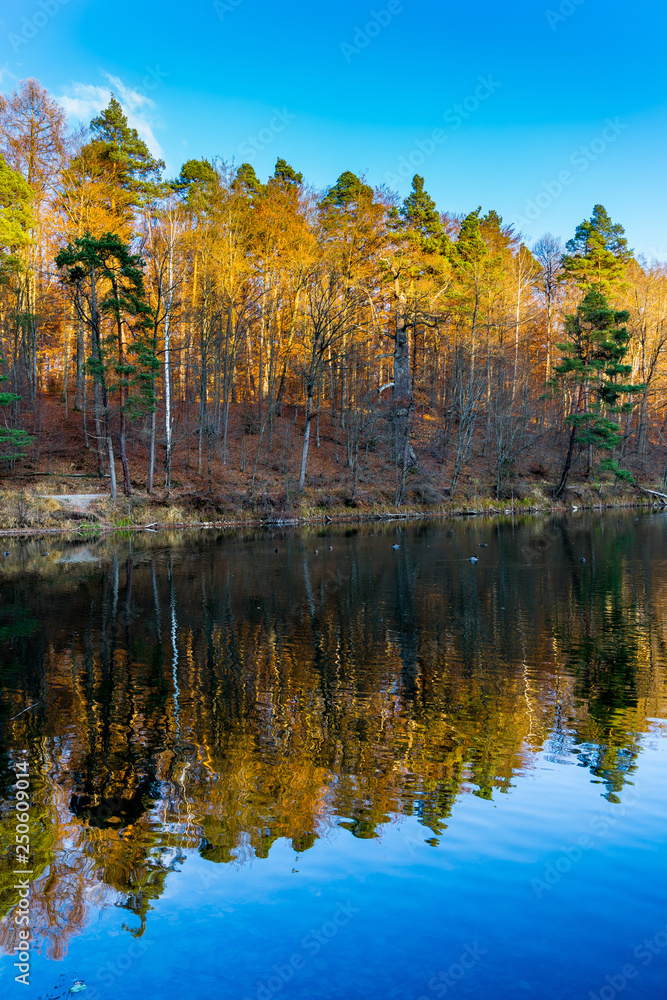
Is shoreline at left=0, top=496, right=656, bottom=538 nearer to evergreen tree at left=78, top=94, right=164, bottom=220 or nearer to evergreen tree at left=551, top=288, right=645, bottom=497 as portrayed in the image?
evergreen tree at left=551, top=288, right=645, bottom=497

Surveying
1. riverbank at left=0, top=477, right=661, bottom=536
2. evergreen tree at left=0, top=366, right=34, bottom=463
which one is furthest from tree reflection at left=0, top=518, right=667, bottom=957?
evergreen tree at left=0, top=366, right=34, bottom=463

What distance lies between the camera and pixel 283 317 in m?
42.3

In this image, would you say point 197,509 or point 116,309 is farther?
point 197,509

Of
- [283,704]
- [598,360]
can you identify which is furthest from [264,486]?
[283,704]

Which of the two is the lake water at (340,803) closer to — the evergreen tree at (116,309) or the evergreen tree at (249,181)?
the evergreen tree at (116,309)

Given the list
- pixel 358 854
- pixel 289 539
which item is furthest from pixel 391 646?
pixel 289 539

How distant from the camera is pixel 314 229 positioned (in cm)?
4172

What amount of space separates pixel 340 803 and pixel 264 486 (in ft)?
101

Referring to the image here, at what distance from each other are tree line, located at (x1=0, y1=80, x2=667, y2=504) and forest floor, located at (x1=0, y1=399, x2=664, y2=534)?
0.43 metres

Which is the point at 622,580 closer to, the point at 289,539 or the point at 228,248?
the point at 289,539

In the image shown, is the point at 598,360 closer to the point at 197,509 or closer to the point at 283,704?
the point at 197,509

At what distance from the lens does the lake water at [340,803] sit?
3973 mm

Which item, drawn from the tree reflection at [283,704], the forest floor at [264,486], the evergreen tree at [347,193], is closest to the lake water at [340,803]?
the tree reflection at [283,704]

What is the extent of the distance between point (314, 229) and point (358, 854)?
41.8 m
